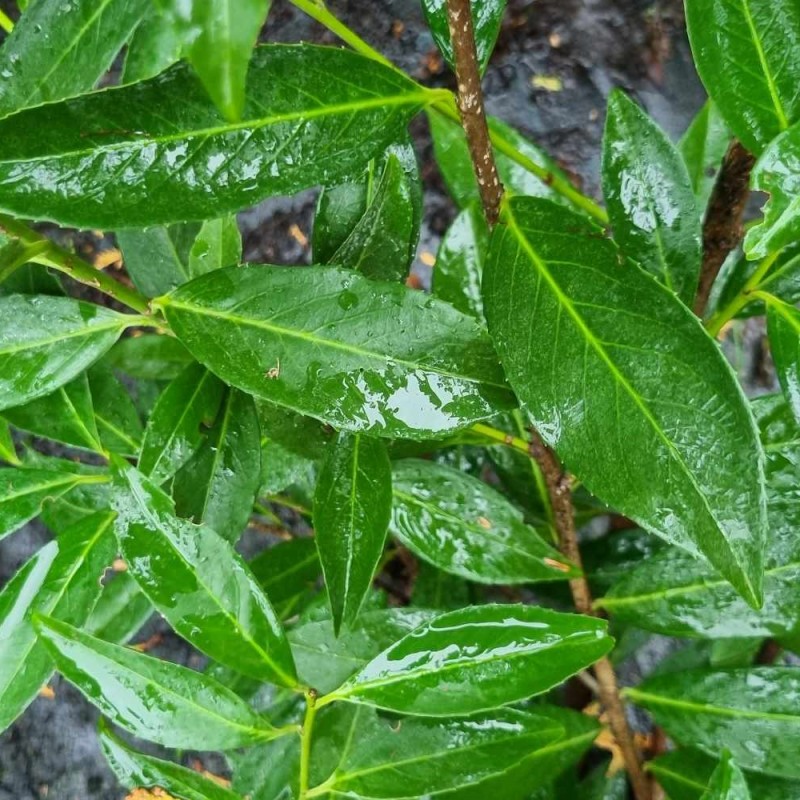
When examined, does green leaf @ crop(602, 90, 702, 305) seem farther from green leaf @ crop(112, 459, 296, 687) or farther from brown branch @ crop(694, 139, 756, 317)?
green leaf @ crop(112, 459, 296, 687)

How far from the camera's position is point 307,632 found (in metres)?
0.68

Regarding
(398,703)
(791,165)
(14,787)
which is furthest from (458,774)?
(14,787)

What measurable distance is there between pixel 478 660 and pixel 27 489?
1.24 ft

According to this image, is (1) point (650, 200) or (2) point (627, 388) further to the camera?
(1) point (650, 200)

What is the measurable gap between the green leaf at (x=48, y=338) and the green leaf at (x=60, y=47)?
128 mm

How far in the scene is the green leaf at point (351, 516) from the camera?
0.54 meters

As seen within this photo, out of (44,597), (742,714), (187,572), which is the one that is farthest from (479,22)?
(742,714)

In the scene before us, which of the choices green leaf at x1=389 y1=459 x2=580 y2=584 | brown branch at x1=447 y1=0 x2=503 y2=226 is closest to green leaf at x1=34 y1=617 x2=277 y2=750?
green leaf at x1=389 y1=459 x2=580 y2=584

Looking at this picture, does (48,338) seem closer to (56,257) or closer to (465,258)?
(56,257)

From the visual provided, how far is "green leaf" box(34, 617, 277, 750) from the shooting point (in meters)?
0.47

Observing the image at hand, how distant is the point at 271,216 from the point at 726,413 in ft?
3.91

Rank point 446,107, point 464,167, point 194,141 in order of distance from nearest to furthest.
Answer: point 194,141 → point 446,107 → point 464,167

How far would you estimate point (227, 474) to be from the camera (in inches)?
22.7

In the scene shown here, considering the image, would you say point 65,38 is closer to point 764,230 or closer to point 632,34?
point 764,230
